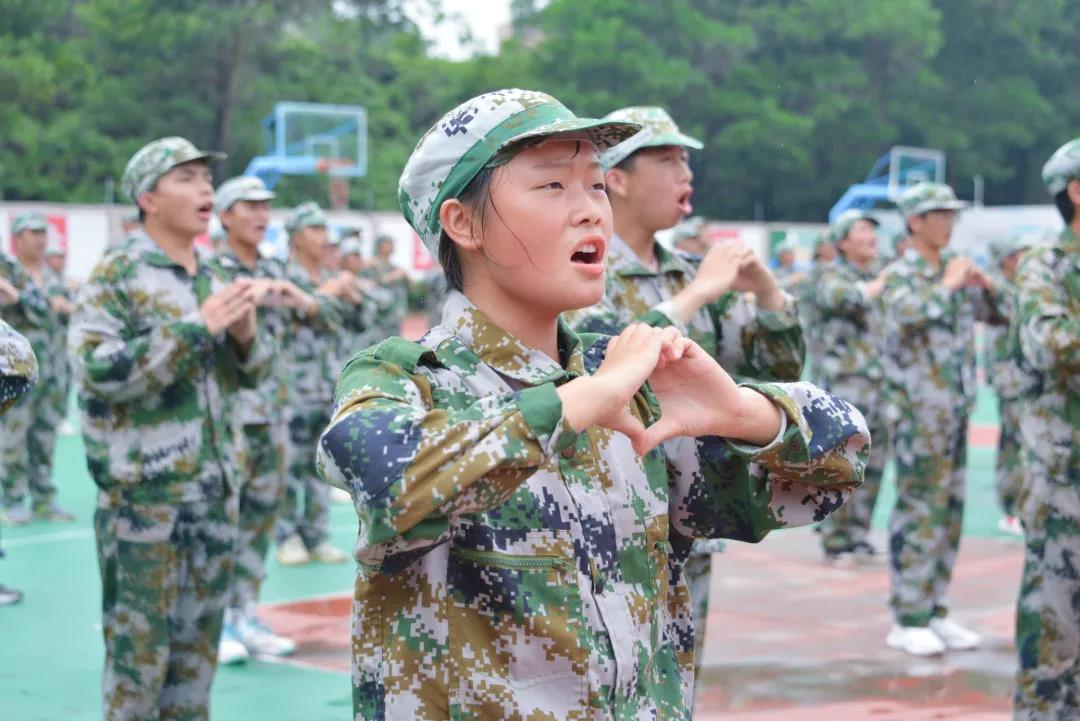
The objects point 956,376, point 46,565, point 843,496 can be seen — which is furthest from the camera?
point 46,565

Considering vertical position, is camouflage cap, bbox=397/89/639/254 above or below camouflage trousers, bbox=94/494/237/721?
above

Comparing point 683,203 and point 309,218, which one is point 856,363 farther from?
point 683,203

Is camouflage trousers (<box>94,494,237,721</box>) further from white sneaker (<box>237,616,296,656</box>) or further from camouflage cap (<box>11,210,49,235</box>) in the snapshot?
camouflage cap (<box>11,210,49,235</box>)

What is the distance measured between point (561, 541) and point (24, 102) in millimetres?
37547

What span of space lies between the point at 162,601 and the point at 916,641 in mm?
3753

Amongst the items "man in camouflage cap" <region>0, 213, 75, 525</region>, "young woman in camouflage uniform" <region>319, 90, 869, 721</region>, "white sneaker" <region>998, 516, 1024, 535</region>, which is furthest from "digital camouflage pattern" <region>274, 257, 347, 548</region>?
"young woman in camouflage uniform" <region>319, 90, 869, 721</region>

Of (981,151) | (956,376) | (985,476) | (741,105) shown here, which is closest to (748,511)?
(956,376)

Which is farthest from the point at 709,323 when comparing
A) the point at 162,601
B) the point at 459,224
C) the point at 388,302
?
the point at 388,302

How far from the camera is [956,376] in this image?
7340mm

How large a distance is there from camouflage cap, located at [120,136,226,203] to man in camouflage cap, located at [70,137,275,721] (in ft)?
0.11

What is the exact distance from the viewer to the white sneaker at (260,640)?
6727 mm

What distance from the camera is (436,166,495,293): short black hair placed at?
2176 millimetres

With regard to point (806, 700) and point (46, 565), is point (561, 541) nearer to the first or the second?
point (806, 700)

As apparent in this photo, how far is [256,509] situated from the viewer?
7.15m
